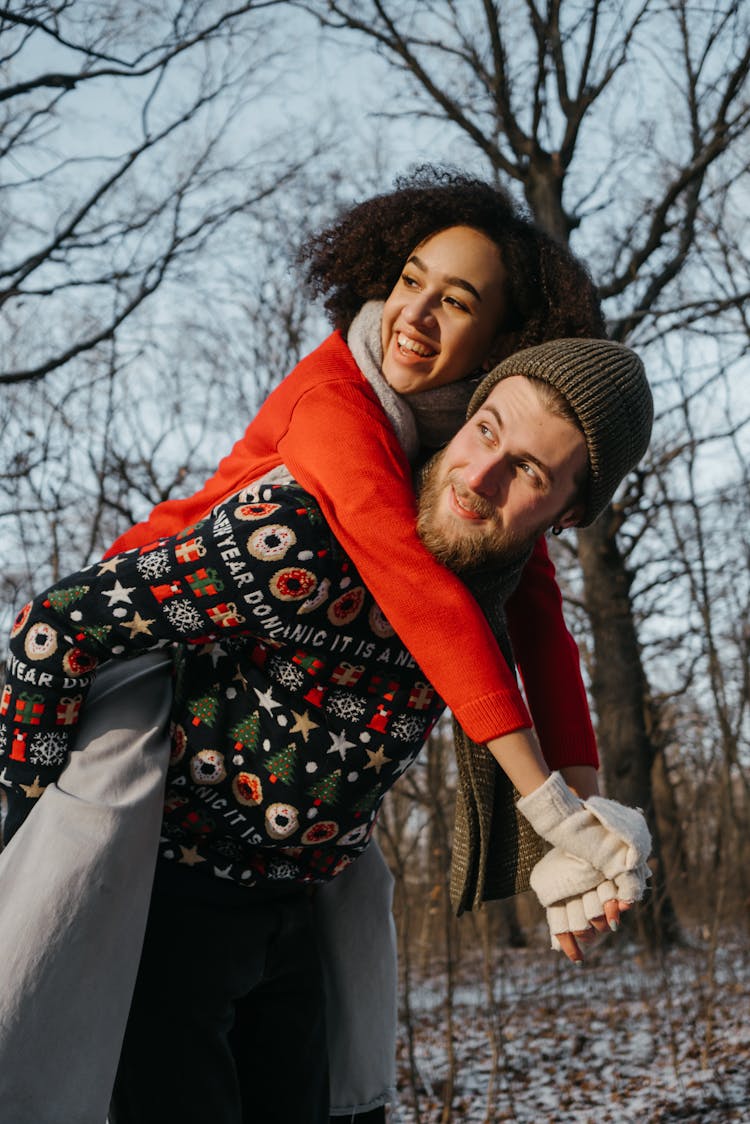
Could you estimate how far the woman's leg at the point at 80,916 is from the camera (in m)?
1.38

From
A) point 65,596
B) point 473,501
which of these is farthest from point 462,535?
point 65,596

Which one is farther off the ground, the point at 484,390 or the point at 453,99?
the point at 453,99

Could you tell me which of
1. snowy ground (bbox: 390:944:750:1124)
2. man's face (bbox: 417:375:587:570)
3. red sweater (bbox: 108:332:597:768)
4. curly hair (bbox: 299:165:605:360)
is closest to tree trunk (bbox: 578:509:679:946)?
snowy ground (bbox: 390:944:750:1124)

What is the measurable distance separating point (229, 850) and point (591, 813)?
0.61 m

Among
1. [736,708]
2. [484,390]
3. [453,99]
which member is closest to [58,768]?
[484,390]

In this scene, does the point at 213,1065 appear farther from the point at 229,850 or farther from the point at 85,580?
the point at 85,580

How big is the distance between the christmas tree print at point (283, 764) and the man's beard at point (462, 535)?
386 millimetres

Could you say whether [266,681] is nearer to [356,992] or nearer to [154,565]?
[154,565]

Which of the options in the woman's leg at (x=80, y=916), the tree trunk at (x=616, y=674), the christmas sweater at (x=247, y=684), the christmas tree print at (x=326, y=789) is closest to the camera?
the woman's leg at (x=80, y=916)

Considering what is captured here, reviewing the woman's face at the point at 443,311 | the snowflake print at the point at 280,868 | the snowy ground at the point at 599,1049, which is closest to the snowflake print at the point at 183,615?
the snowflake print at the point at 280,868

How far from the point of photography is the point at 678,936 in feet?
26.2

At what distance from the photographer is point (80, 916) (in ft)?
4.75

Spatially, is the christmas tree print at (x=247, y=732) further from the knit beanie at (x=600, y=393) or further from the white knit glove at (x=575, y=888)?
the knit beanie at (x=600, y=393)

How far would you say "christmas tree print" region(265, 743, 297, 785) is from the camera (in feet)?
5.27
